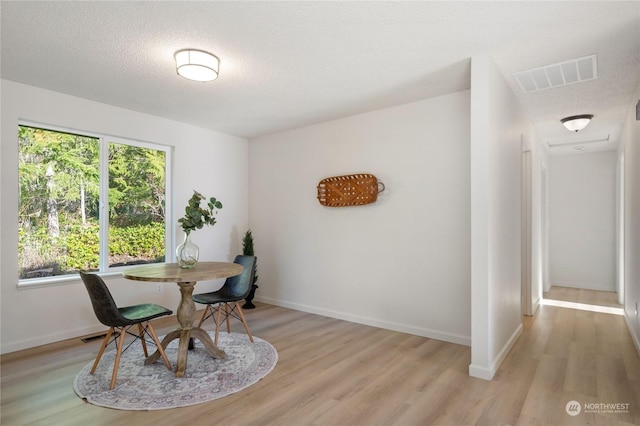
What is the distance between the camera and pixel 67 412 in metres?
2.16

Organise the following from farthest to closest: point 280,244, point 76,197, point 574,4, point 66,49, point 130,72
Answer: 1. point 280,244
2. point 76,197
3. point 130,72
4. point 66,49
5. point 574,4

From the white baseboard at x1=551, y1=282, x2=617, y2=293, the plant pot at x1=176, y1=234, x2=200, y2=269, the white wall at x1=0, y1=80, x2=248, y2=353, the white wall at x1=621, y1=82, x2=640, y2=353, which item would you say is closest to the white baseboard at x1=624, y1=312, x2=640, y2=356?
the white wall at x1=621, y1=82, x2=640, y2=353

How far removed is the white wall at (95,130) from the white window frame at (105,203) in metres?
0.06

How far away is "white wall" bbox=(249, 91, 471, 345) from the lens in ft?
11.5

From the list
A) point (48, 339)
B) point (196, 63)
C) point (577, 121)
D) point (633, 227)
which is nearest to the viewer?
point (196, 63)

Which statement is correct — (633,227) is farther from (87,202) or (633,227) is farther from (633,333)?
(87,202)

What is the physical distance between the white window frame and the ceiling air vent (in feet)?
13.1

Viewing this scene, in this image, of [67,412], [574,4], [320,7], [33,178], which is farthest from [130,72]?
[574,4]

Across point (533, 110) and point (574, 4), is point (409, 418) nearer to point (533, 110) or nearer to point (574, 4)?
point (574, 4)

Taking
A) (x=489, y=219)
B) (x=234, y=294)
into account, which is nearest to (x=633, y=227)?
(x=489, y=219)

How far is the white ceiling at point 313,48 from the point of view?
2150 millimetres

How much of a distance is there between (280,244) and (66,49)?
3215mm
